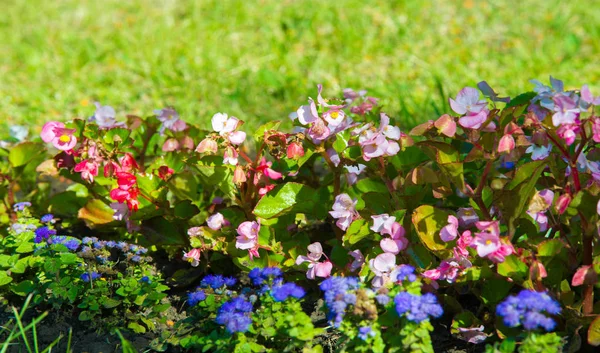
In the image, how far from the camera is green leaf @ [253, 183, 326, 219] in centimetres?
205

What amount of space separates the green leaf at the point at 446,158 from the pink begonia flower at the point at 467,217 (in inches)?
6.0

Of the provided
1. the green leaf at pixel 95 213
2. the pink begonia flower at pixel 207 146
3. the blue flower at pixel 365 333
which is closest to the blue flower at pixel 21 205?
the green leaf at pixel 95 213

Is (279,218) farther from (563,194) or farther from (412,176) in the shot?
(563,194)

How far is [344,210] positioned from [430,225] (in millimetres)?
235

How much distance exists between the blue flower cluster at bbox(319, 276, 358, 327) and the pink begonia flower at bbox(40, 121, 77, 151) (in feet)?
3.10

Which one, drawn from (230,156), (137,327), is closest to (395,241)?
(230,156)

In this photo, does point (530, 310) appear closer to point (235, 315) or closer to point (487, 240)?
point (487, 240)

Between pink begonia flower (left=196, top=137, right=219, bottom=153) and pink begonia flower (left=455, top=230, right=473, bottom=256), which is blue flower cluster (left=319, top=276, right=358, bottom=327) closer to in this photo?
pink begonia flower (left=455, top=230, right=473, bottom=256)

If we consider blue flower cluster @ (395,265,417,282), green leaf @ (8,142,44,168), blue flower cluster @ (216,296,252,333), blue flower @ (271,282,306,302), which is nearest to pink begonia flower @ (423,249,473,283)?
blue flower cluster @ (395,265,417,282)

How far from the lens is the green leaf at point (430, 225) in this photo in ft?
6.05

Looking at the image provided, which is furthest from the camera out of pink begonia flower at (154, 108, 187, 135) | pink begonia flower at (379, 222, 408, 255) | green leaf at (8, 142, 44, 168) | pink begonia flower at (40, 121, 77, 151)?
Result: green leaf at (8, 142, 44, 168)

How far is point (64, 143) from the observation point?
7.20 feet

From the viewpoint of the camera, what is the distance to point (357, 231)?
6.38 feet

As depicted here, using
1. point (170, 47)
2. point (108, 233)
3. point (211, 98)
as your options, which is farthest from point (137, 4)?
point (108, 233)
